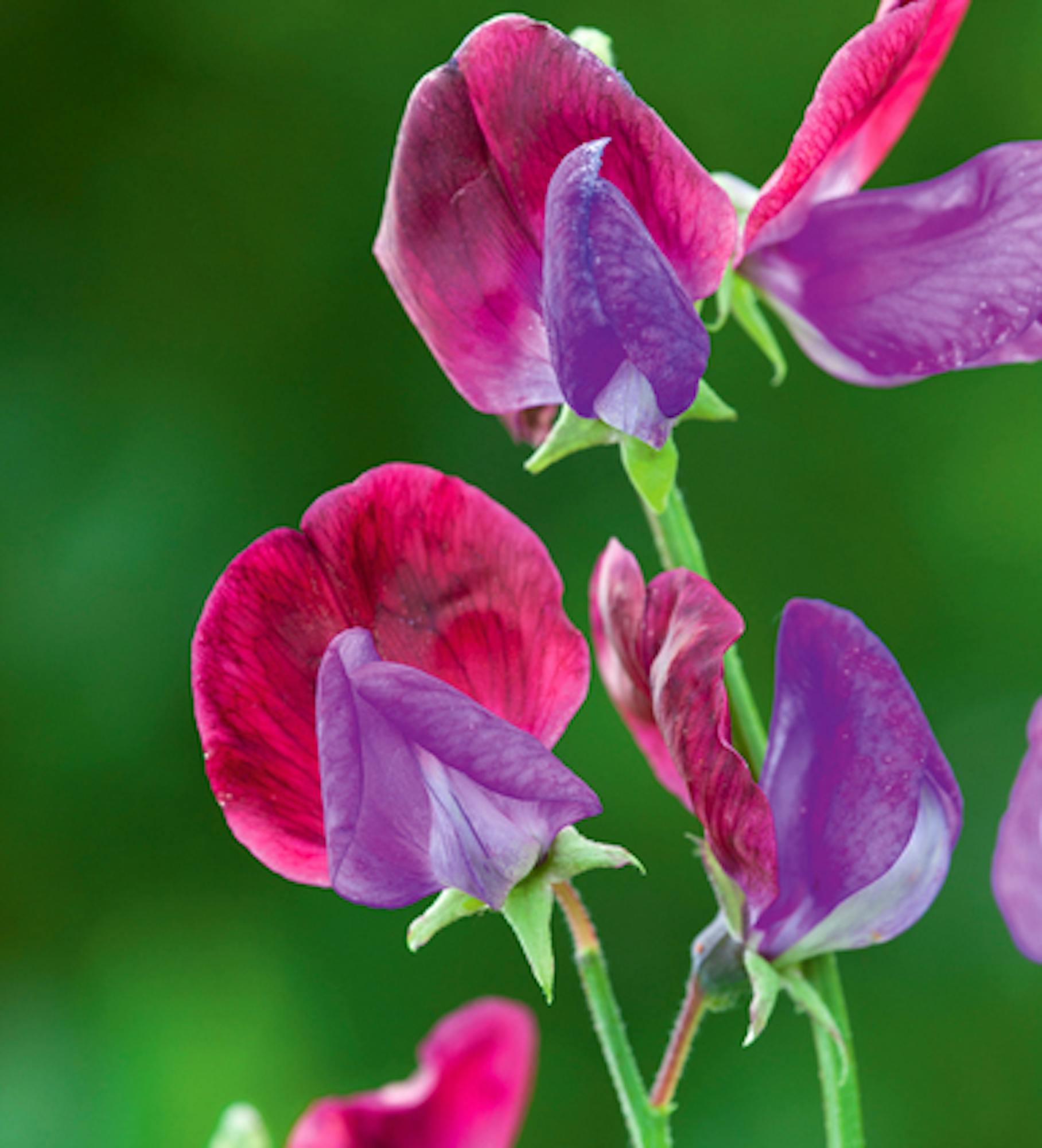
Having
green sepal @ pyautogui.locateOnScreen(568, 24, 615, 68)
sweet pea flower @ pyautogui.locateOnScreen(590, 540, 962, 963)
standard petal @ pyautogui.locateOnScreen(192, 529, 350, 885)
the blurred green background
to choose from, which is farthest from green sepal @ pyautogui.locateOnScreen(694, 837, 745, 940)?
the blurred green background

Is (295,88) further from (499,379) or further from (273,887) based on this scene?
(499,379)

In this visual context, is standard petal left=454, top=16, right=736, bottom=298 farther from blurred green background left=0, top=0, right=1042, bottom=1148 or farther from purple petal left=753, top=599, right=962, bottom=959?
blurred green background left=0, top=0, right=1042, bottom=1148

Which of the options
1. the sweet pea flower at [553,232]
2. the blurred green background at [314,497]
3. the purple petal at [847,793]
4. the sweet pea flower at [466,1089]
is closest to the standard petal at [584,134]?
the sweet pea flower at [553,232]

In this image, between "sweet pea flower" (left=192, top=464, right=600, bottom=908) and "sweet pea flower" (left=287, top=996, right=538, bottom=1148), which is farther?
"sweet pea flower" (left=287, top=996, right=538, bottom=1148)

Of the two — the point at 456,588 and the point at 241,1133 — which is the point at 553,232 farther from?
the point at 241,1133

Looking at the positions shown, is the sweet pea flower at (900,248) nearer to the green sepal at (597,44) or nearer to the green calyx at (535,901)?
the green sepal at (597,44)
